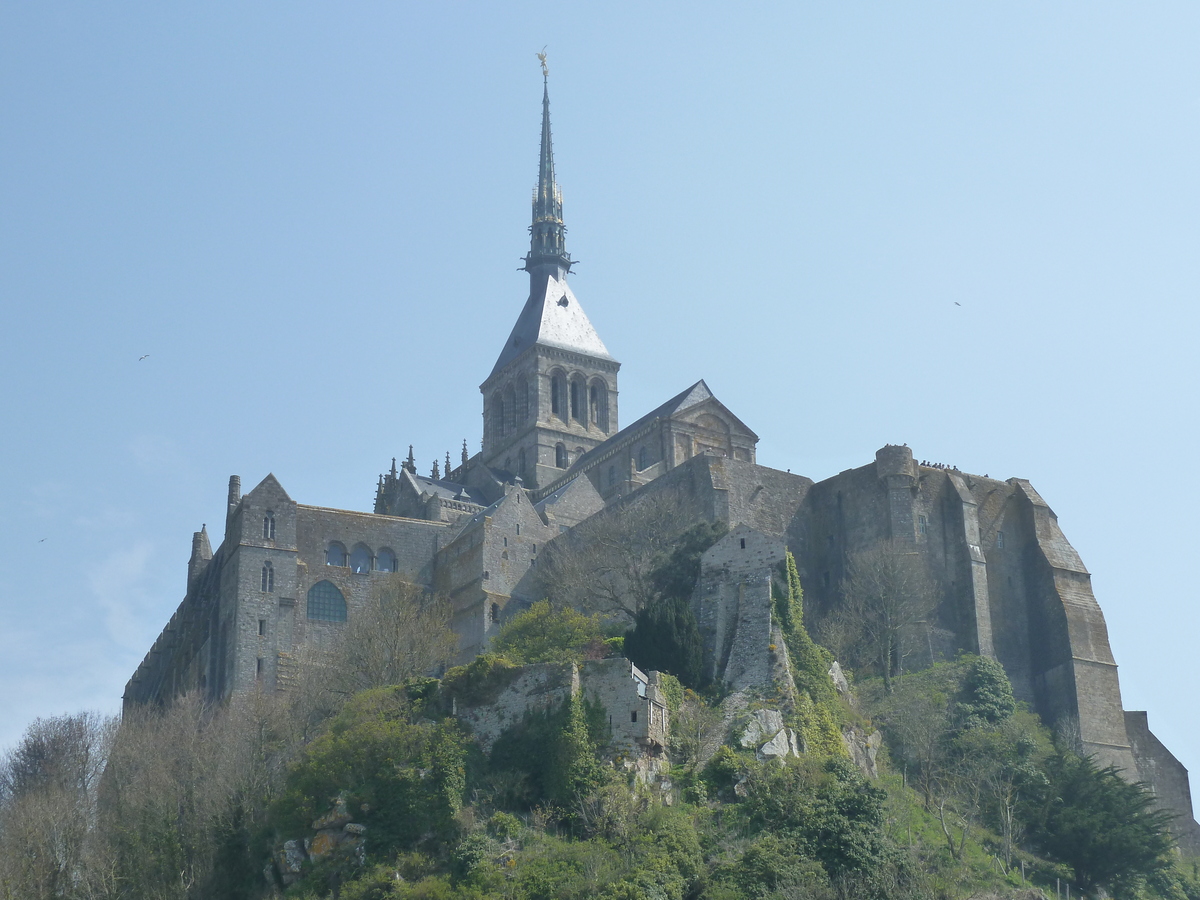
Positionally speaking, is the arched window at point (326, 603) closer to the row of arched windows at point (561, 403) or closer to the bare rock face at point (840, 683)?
the bare rock face at point (840, 683)

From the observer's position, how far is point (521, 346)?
338 feet

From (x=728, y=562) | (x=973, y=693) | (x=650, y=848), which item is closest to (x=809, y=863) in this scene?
(x=650, y=848)

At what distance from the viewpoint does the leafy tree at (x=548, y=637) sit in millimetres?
55625

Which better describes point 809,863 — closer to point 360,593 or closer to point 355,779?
point 355,779

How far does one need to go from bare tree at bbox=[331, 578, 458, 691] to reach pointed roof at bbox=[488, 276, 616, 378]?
116ft

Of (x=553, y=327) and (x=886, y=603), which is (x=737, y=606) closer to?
(x=886, y=603)

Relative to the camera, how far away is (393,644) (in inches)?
2340

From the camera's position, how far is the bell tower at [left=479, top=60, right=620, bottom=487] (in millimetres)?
97688

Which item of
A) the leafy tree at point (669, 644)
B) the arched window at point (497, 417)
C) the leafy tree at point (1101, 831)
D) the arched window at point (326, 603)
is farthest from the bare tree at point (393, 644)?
the arched window at point (497, 417)

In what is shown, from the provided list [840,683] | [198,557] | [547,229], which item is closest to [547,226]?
[547,229]

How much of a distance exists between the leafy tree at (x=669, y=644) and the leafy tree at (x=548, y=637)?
1.53 m

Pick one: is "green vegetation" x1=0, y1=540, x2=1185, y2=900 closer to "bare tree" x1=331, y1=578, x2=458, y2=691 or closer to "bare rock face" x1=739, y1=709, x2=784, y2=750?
"bare rock face" x1=739, y1=709, x2=784, y2=750

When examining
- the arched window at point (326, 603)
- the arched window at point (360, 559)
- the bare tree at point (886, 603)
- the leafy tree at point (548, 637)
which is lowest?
the leafy tree at point (548, 637)

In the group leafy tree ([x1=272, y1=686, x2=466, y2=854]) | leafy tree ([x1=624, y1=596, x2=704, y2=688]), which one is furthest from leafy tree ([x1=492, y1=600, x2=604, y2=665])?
leafy tree ([x1=272, y1=686, x2=466, y2=854])
